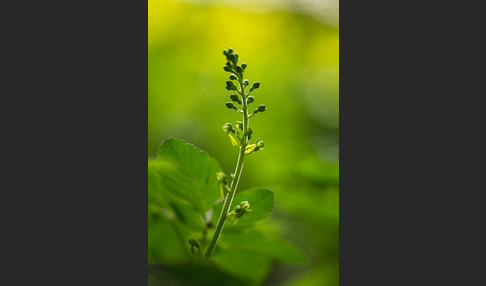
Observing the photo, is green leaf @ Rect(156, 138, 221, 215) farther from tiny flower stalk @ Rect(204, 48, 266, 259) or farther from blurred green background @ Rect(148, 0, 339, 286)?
blurred green background @ Rect(148, 0, 339, 286)

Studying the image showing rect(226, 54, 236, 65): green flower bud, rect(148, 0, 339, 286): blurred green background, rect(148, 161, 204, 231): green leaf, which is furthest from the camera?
rect(148, 0, 339, 286): blurred green background

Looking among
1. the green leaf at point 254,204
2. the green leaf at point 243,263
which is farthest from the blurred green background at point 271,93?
the green leaf at point 254,204

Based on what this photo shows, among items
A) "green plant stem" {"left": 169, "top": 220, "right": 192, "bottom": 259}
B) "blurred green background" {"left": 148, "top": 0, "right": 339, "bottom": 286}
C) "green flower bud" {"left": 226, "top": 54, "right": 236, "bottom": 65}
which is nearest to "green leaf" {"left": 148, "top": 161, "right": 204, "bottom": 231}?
"green plant stem" {"left": 169, "top": 220, "right": 192, "bottom": 259}

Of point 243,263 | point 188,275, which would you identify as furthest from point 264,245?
point 188,275

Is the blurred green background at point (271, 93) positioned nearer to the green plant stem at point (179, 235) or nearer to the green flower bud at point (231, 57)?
the green plant stem at point (179, 235)

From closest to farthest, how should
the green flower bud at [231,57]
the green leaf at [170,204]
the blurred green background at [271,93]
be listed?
the green flower bud at [231,57]
the green leaf at [170,204]
the blurred green background at [271,93]
